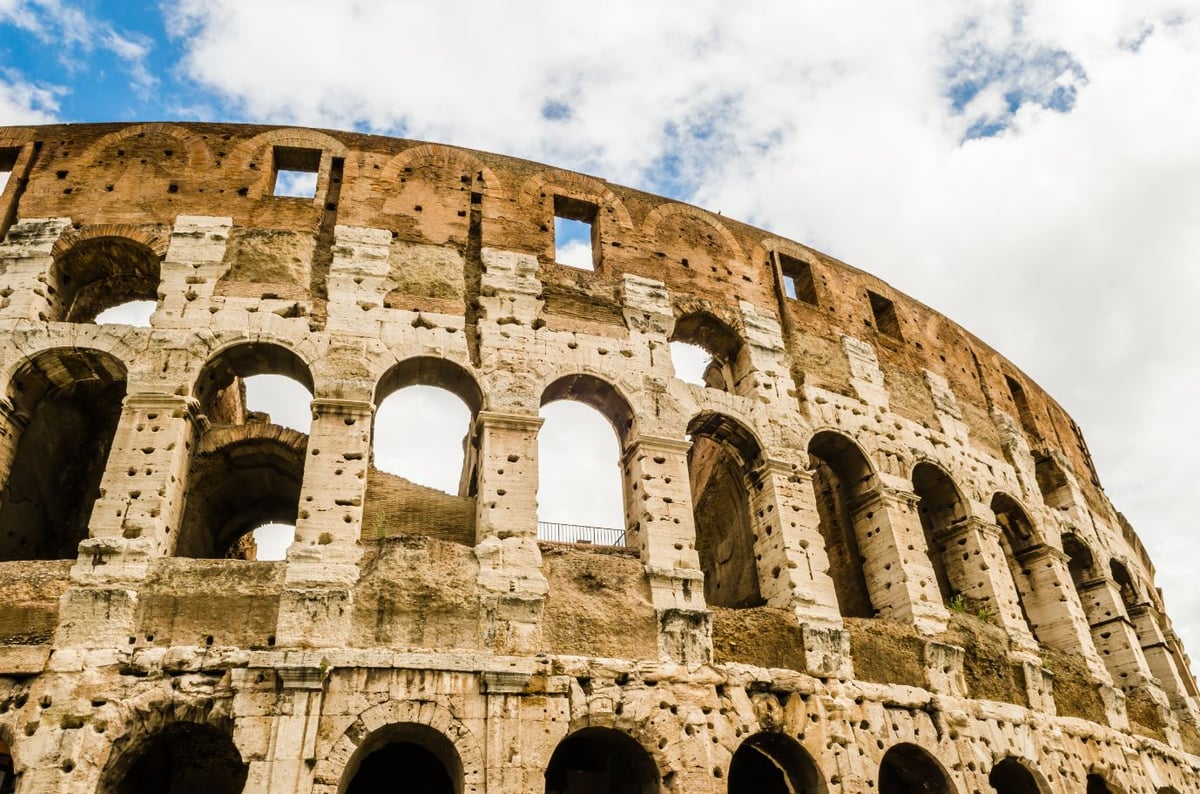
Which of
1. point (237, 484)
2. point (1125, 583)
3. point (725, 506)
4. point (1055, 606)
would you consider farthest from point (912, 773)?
point (237, 484)

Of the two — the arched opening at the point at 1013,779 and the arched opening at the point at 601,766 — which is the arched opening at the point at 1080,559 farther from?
the arched opening at the point at 601,766

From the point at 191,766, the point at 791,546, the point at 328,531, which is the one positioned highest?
the point at 791,546

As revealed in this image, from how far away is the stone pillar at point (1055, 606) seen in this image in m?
12.7

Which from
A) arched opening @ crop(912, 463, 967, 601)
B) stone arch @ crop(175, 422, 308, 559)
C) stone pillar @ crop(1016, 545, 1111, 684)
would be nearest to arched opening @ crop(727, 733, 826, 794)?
arched opening @ crop(912, 463, 967, 601)

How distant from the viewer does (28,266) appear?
10141mm

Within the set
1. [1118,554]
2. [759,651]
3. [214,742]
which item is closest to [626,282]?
[759,651]

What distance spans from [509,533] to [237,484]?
5.29m

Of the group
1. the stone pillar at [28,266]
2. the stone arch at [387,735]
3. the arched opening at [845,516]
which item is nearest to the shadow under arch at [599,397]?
the arched opening at [845,516]

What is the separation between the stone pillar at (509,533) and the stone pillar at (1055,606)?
28.6ft

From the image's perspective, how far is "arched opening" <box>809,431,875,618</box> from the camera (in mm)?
11955

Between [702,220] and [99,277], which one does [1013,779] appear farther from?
[99,277]

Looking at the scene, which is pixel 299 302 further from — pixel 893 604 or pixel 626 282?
pixel 893 604

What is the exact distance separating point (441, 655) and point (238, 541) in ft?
26.3

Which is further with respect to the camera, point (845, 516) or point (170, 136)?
point (845, 516)
